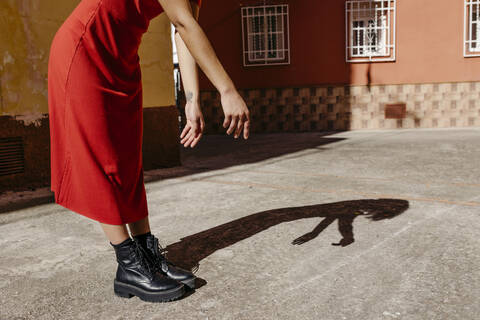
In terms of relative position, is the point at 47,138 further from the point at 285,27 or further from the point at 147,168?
the point at 285,27

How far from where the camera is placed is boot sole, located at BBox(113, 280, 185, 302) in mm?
1997

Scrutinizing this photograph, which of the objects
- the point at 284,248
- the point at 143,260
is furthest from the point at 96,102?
the point at 284,248

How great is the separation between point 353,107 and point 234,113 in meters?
9.01

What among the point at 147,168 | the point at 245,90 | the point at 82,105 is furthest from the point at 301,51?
the point at 82,105

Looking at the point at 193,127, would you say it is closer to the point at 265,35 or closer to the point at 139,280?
the point at 139,280

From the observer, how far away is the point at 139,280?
6.66 ft

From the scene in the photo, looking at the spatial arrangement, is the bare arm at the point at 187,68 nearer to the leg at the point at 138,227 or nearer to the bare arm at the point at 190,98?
the bare arm at the point at 190,98

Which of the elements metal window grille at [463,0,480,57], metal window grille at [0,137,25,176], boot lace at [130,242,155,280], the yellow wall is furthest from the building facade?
boot lace at [130,242,155,280]

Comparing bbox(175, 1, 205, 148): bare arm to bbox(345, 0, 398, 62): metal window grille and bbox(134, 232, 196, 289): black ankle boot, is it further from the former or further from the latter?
bbox(345, 0, 398, 62): metal window grille

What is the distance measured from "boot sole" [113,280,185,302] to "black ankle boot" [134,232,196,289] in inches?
2.7

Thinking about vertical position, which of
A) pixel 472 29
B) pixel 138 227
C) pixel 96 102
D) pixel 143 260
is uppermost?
pixel 472 29

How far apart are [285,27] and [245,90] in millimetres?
1667

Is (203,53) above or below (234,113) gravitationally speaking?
→ above

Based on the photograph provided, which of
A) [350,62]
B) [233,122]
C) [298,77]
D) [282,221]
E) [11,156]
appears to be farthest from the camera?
[298,77]
